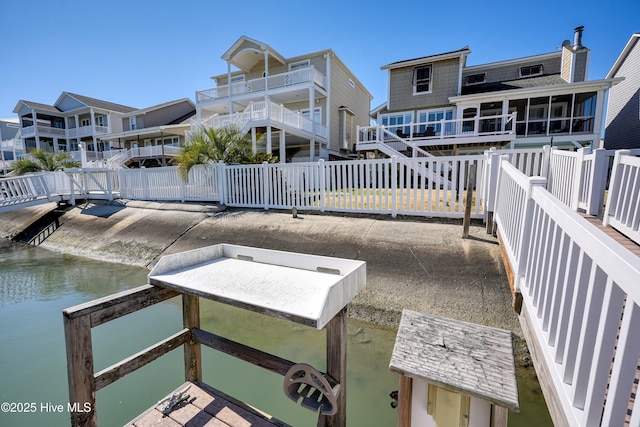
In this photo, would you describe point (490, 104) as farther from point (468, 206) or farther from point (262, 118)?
point (468, 206)

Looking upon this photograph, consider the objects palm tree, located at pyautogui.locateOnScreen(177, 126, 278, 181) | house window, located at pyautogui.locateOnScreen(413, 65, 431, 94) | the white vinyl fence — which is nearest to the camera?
the white vinyl fence

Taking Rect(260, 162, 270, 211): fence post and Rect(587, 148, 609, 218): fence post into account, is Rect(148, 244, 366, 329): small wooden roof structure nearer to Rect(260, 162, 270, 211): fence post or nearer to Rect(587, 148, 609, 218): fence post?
Rect(587, 148, 609, 218): fence post

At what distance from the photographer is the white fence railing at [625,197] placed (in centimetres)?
351

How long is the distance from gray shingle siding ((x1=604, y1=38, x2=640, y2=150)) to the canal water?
695 inches

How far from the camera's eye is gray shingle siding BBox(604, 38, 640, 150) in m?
13.4

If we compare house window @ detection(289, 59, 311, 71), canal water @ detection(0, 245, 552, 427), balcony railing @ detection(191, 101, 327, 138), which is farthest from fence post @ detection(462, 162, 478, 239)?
house window @ detection(289, 59, 311, 71)

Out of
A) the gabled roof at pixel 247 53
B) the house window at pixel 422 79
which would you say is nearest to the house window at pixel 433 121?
the house window at pixel 422 79

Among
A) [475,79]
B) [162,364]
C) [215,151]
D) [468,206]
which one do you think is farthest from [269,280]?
[475,79]

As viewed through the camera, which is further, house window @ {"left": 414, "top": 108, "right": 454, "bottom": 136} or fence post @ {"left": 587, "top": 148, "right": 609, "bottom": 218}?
house window @ {"left": 414, "top": 108, "right": 454, "bottom": 136}

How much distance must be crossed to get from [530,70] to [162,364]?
71.5 ft

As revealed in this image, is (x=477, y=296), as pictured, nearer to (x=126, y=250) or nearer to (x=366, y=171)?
(x=366, y=171)

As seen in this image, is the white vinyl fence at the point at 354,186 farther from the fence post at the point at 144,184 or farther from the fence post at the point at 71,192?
the fence post at the point at 71,192

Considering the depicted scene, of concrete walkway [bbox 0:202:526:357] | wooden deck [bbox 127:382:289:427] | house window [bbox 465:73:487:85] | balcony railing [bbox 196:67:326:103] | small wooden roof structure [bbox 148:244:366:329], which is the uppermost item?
house window [bbox 465:73:487:85]

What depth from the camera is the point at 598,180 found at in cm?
442
